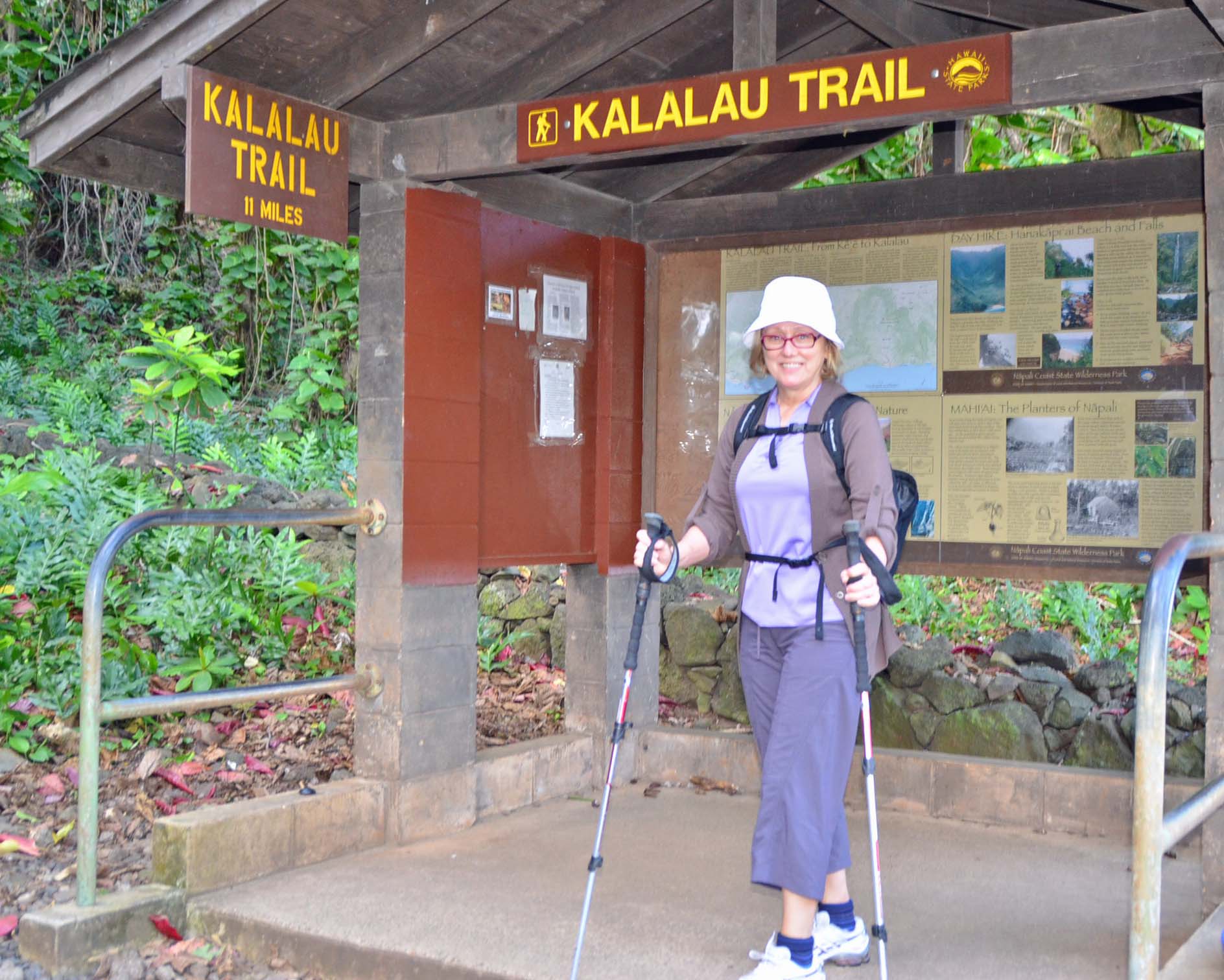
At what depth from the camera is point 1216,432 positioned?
14.3 feet

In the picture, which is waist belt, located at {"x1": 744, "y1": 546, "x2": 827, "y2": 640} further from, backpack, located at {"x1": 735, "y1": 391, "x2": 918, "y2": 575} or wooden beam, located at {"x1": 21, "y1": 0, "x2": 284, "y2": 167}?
wooden beam, located at {"x1": 21, "y1": 0, "x2": 284, "y2": 167}

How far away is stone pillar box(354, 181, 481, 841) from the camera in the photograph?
217 inches

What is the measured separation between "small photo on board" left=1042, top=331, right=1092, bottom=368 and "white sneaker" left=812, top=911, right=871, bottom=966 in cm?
270

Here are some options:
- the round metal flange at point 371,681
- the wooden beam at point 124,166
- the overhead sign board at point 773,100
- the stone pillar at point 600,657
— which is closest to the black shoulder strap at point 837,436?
the overhead sign board at point 773,100

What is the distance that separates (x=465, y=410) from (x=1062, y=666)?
3522 millimetres

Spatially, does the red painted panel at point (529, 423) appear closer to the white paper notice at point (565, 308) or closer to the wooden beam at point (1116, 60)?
the white paper notice at point (565, 308)

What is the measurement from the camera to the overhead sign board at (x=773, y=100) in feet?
14.7

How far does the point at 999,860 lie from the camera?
209 inches

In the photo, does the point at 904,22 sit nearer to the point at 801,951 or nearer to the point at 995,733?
the point at 995,733

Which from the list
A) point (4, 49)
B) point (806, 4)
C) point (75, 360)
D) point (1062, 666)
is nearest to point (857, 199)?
point (806, 4)

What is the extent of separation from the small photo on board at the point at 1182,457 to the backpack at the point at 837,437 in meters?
1.91

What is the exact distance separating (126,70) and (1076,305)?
12.8 ft

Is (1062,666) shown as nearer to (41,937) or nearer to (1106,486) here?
(1106,486)

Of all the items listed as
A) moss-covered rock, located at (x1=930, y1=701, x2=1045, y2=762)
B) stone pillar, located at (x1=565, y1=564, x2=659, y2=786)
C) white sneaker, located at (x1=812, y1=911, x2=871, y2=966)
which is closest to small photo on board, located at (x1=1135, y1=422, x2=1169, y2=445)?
moss-covered rock, located at (x1=930, y1=701, x2=1045, y2=762)
